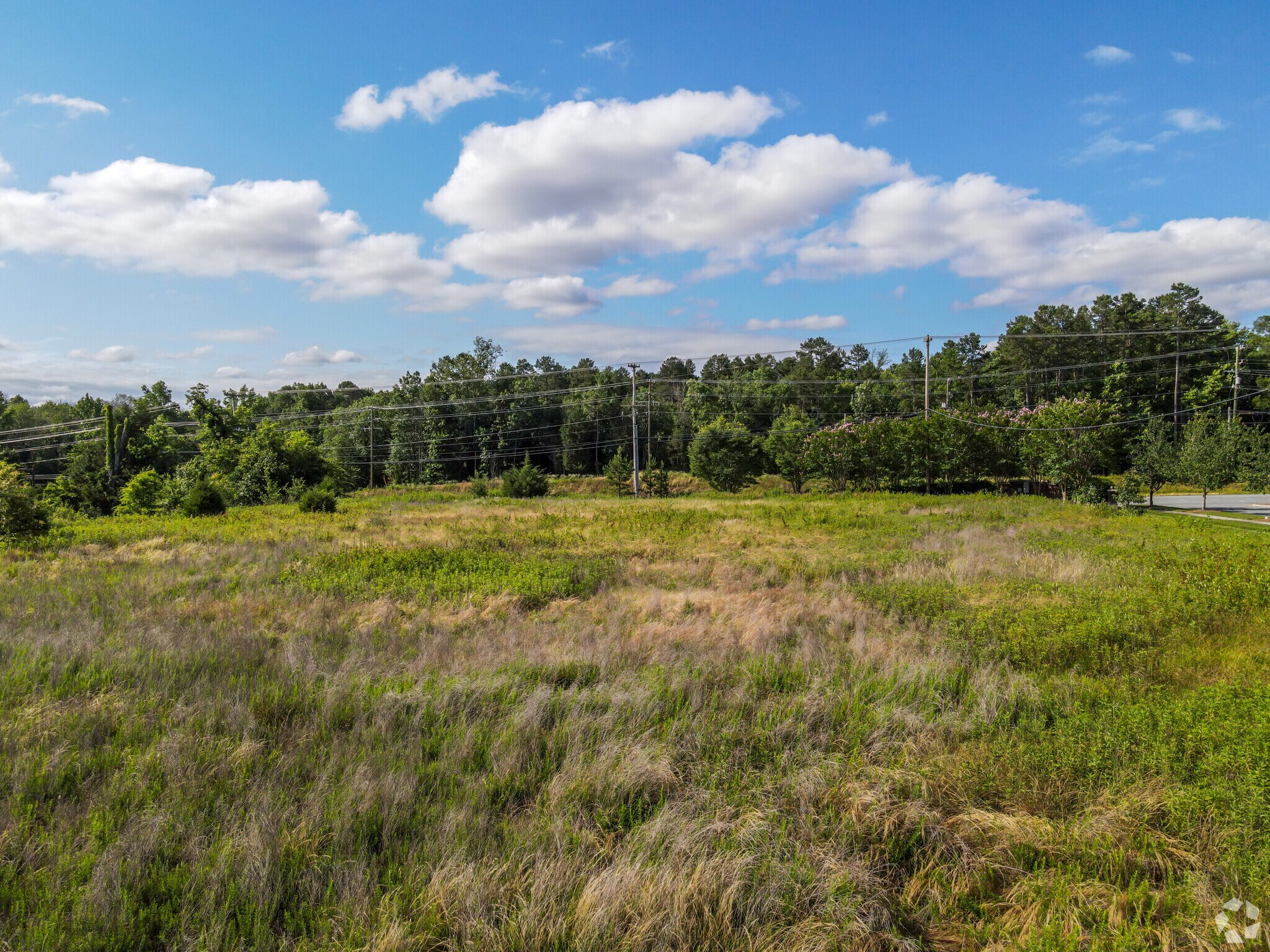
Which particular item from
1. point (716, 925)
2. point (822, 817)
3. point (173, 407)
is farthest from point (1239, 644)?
point (173, 407)

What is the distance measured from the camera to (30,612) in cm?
941

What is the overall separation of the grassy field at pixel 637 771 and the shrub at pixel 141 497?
29.6 meters

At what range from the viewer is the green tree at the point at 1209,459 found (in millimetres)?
33250

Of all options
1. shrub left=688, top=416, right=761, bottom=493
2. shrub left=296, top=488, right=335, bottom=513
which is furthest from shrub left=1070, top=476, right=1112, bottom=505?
shrub left=296, top=488, right=335, bottom=513

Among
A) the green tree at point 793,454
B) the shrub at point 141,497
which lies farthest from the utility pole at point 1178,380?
the shrub at point 141,497

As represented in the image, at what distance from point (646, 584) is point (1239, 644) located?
919 cm

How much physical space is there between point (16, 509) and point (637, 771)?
72.5 ft

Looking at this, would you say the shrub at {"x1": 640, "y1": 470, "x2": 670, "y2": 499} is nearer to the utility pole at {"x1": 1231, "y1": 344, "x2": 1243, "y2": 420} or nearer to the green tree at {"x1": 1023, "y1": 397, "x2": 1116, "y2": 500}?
the green tree at {"x1": 1023, "y1": 397, "x2": 1116, "y2": 500}

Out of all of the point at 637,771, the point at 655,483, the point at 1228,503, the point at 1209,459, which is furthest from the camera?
the point at 655,483

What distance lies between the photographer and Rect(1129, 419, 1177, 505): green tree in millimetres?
39125

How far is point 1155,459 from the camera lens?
128 ft

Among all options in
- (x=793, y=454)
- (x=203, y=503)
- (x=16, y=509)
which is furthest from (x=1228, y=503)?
(x=16, y=509)

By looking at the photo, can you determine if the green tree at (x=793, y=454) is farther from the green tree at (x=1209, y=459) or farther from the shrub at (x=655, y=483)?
the green tree at (x=1209, y=459)

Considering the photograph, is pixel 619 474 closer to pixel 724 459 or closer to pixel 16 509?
pixel 724 459
